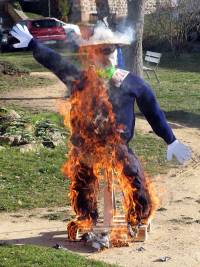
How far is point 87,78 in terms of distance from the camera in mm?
6320

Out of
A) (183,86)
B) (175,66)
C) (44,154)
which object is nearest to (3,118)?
(44,154)

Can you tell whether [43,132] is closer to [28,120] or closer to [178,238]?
[28,120]

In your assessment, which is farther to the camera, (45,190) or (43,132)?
(43,132)

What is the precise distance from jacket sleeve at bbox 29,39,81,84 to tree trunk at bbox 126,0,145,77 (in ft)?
30.2

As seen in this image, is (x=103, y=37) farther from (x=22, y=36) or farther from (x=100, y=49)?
(x=22, y=36)

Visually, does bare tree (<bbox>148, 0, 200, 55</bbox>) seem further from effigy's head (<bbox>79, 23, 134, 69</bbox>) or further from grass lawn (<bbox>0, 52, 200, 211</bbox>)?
effigy's head (<bbox>79, 23, 134, 69</bbox>)

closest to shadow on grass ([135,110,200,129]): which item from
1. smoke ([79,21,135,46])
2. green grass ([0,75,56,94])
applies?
green grass ([0,75,56,94])

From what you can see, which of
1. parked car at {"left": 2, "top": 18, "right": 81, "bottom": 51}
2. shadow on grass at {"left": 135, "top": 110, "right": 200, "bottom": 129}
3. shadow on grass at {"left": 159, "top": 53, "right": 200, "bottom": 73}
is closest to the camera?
Result: shadow on grass at {"left": 135, "top": 110, "right": 200, "bottom": 129}

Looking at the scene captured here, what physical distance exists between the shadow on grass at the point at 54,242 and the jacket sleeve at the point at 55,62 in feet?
4.71

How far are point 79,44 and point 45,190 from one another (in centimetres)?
261

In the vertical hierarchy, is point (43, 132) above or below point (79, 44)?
below

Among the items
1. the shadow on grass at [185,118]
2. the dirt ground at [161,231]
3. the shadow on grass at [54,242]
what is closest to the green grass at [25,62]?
the shadow on grass at [185,118]

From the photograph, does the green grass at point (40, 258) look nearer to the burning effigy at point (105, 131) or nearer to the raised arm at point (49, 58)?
the burning effigy at point (105, 131)

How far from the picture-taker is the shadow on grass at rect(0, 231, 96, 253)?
21.1 feet
